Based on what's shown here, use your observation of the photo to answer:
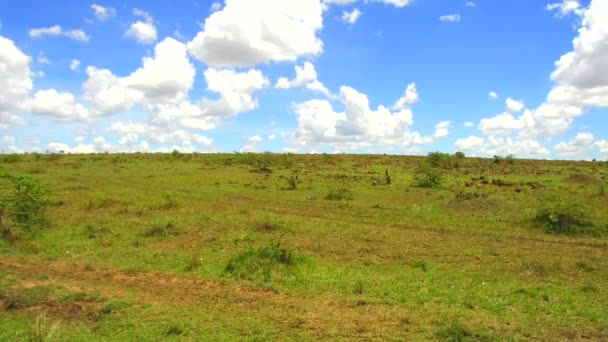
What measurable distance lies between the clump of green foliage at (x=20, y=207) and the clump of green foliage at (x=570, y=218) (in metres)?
18.4

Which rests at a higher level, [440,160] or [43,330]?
[440,160]

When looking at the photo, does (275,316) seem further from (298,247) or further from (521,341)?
(298,247)

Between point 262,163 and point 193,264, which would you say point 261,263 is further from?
point 262,163

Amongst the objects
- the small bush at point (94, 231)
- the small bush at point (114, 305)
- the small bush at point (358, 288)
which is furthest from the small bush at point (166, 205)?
the small bush at point (358, 288)

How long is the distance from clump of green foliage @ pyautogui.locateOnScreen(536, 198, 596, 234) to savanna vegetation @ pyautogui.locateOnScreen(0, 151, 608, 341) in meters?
0.04

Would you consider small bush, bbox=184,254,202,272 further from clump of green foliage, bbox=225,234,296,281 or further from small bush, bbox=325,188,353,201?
small bush, bbox=325,188,353,201

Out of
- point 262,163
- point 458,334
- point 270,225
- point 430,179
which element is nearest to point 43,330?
point 458,334

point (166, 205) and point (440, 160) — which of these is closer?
point (166, 205)

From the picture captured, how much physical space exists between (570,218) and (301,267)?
11.6m

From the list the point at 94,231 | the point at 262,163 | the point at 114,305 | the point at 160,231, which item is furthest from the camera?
the point at 262,163

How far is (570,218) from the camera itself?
1906 cm

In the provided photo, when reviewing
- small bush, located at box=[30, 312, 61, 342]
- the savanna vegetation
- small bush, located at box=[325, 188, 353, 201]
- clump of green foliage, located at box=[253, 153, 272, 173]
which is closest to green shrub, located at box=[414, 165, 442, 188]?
the savanna vegetation

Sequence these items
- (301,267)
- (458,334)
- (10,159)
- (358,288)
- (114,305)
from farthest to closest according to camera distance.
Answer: (10,159), (301,267), (358,288), (114,305), (458,334)

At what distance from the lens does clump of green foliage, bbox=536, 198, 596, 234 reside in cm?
1881
